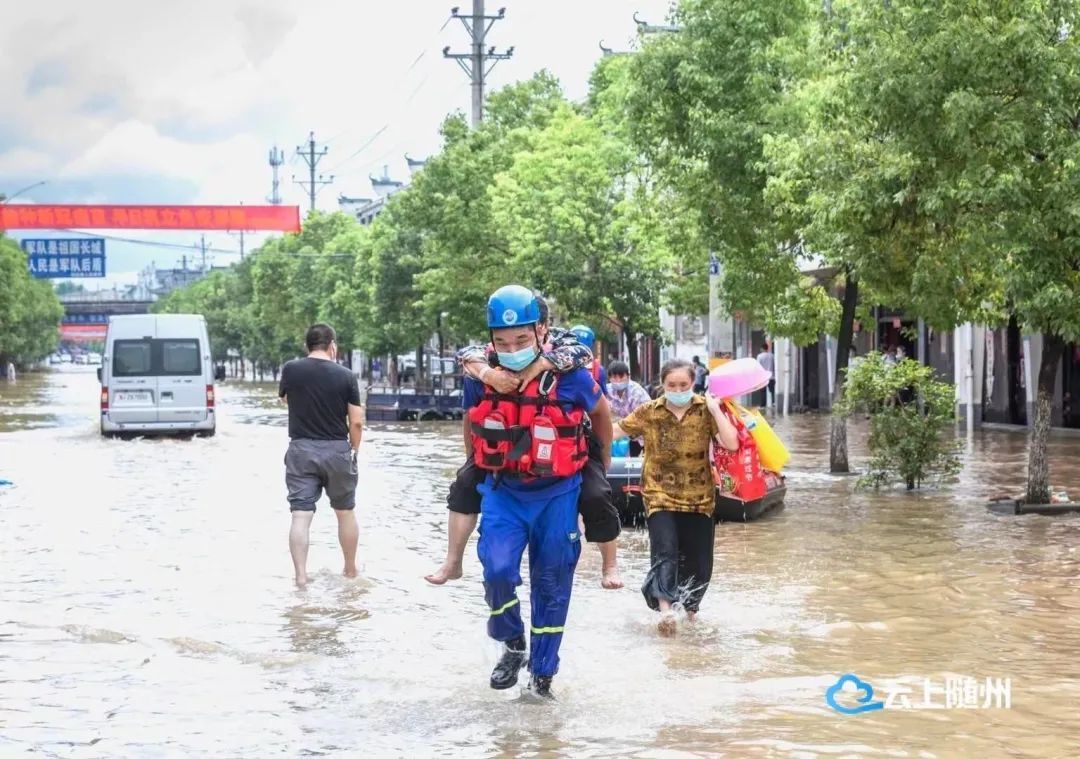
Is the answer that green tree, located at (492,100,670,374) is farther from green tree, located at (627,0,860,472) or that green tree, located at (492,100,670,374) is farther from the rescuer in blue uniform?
the rescuer in blue uniform

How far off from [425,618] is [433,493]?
9.60 meters

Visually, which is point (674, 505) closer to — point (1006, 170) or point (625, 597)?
point (625, 597)

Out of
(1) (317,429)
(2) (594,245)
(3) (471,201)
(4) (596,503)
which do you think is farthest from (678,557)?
(3) (471,201)

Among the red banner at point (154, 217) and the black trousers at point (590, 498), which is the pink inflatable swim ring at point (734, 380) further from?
the red banner at point (154, 217)

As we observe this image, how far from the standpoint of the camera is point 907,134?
53.1 ft

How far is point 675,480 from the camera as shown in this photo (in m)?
9.61

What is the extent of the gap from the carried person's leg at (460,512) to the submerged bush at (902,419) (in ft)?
37.4

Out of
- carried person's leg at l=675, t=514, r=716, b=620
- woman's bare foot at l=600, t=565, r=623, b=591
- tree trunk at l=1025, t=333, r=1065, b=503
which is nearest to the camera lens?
woman's bare foot at l=600, t=565, r=623, b=591

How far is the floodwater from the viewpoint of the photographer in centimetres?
720

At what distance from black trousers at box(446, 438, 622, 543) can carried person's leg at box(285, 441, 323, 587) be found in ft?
12.6

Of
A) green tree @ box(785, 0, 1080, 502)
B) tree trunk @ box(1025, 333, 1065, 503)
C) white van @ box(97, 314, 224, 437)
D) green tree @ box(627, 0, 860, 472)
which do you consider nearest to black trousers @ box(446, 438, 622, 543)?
green tree @ box(785, 0, 1080, 502)

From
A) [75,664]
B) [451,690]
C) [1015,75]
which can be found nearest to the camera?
[451,690]

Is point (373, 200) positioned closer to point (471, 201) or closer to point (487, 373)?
point (471, 201)

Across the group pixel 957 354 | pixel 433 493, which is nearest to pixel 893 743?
pixel 433 493
